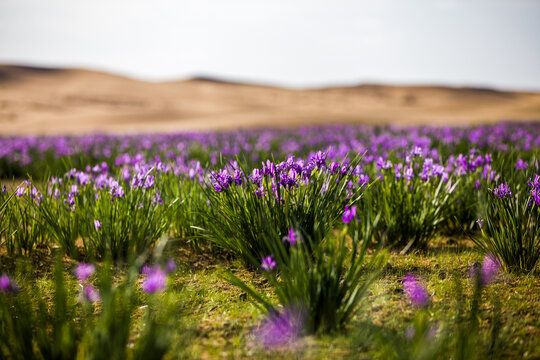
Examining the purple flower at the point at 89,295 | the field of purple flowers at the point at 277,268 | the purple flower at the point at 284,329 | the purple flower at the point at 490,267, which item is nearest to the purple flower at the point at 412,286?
the field of purple flowers at the point at 277,268

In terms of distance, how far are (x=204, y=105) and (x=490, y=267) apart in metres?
50.3

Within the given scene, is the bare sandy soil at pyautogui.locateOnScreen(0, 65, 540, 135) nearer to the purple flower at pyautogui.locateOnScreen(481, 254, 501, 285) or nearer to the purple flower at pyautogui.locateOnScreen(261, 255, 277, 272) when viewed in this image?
the purple flower at pyautogui.locateOnScreen(481, 254, 501, 285)

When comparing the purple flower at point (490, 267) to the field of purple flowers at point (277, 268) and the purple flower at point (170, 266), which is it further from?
the purple flower at point (170, 266)

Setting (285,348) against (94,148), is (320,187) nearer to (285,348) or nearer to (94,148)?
(285,348)

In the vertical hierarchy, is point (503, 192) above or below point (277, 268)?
above

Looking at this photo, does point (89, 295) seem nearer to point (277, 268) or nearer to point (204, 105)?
point (277, 268)

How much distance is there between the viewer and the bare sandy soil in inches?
1328

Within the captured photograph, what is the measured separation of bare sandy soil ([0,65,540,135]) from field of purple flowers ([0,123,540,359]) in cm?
2193

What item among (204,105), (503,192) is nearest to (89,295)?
(503,192)

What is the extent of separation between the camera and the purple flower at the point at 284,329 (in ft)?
7.89

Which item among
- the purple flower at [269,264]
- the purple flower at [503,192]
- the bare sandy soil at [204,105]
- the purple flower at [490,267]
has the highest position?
the bare sandy soil at [204,105]

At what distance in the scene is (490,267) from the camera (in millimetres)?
3330

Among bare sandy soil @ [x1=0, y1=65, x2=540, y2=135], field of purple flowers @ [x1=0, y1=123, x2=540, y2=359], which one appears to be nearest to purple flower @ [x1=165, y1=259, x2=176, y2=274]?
field of purple flowers @ [x1=0, y1=123, x2=540, y2=359]

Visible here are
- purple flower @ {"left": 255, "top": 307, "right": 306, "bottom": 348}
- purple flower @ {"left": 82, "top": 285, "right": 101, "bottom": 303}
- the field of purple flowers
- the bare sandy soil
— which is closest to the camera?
purple flower @ {"left": 82, "top": 285, "right": 101, "bottom": 303}
